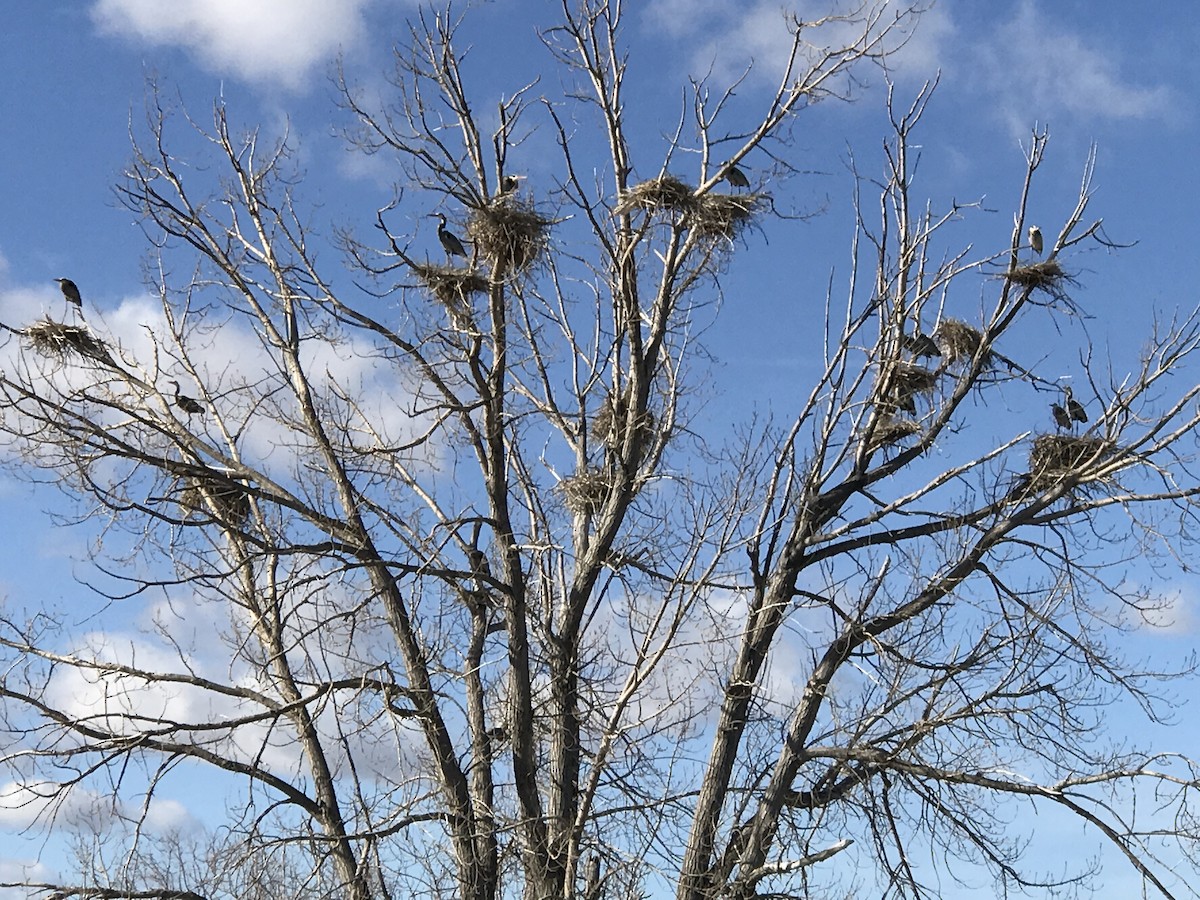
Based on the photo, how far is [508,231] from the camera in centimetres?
996

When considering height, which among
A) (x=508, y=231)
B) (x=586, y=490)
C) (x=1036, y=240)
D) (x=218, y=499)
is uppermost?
(x=1036, y=240)

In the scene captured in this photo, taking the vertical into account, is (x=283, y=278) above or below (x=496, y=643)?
above

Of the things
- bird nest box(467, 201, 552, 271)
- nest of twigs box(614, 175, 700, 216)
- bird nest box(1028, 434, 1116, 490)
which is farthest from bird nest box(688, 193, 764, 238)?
bird nest box(1028, 434, 1116, 490)

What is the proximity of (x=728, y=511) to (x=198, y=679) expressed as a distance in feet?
14.1

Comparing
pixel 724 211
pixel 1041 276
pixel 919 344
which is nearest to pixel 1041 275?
pixel 1041 276

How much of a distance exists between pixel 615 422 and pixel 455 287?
165 cm

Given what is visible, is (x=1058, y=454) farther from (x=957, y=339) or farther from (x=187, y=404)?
(x=187, y=404)

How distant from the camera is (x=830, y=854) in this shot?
10.2m

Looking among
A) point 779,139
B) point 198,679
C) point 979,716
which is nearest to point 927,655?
point 979,716

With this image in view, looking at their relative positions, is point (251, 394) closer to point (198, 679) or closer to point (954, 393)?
point (198, 679)

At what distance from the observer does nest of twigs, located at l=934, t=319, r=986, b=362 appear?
1198 cm

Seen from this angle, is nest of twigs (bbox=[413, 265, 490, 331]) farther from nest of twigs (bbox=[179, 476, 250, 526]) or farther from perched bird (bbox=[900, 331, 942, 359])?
perched bird (bbox=[900, 331, 942, 359])

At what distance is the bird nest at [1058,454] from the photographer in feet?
36.1

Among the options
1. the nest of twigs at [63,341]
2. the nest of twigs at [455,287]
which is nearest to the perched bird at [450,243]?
the nest of twigs at [455,287]
